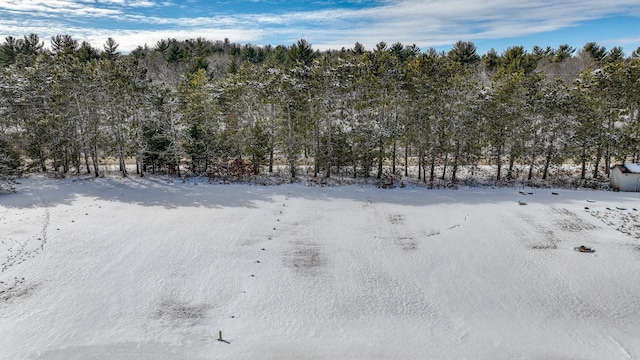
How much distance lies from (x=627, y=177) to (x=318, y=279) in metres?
23.3

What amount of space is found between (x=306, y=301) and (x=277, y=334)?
1.86m

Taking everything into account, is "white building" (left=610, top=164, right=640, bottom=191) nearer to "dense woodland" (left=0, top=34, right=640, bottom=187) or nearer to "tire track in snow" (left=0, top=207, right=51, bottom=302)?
"dense woodland" (left=0, top=34, right=640, bottom=187)

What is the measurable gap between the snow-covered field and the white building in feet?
13.2

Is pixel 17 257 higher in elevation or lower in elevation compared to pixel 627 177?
lower

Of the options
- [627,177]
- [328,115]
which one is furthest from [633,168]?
[328,115]

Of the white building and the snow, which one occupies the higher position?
the snow

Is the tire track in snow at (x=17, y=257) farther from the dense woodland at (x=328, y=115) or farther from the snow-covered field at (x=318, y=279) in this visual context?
the dense woodland at (x=328, y=115)

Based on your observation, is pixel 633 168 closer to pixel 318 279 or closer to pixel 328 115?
pixel 328 115

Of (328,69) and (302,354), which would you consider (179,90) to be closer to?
(328,69)

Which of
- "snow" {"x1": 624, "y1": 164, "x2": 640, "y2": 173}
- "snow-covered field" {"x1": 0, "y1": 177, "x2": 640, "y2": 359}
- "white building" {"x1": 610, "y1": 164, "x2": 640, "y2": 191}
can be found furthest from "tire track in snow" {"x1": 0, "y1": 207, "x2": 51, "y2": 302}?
"snow" {"x1": 624, "y1": 164, "x2": 640, "y2": 173}

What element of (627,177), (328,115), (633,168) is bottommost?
(627,177)

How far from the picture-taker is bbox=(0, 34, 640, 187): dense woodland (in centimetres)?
2569

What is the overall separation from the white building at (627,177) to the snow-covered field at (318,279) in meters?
4.02

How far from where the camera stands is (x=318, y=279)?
44.8ft
